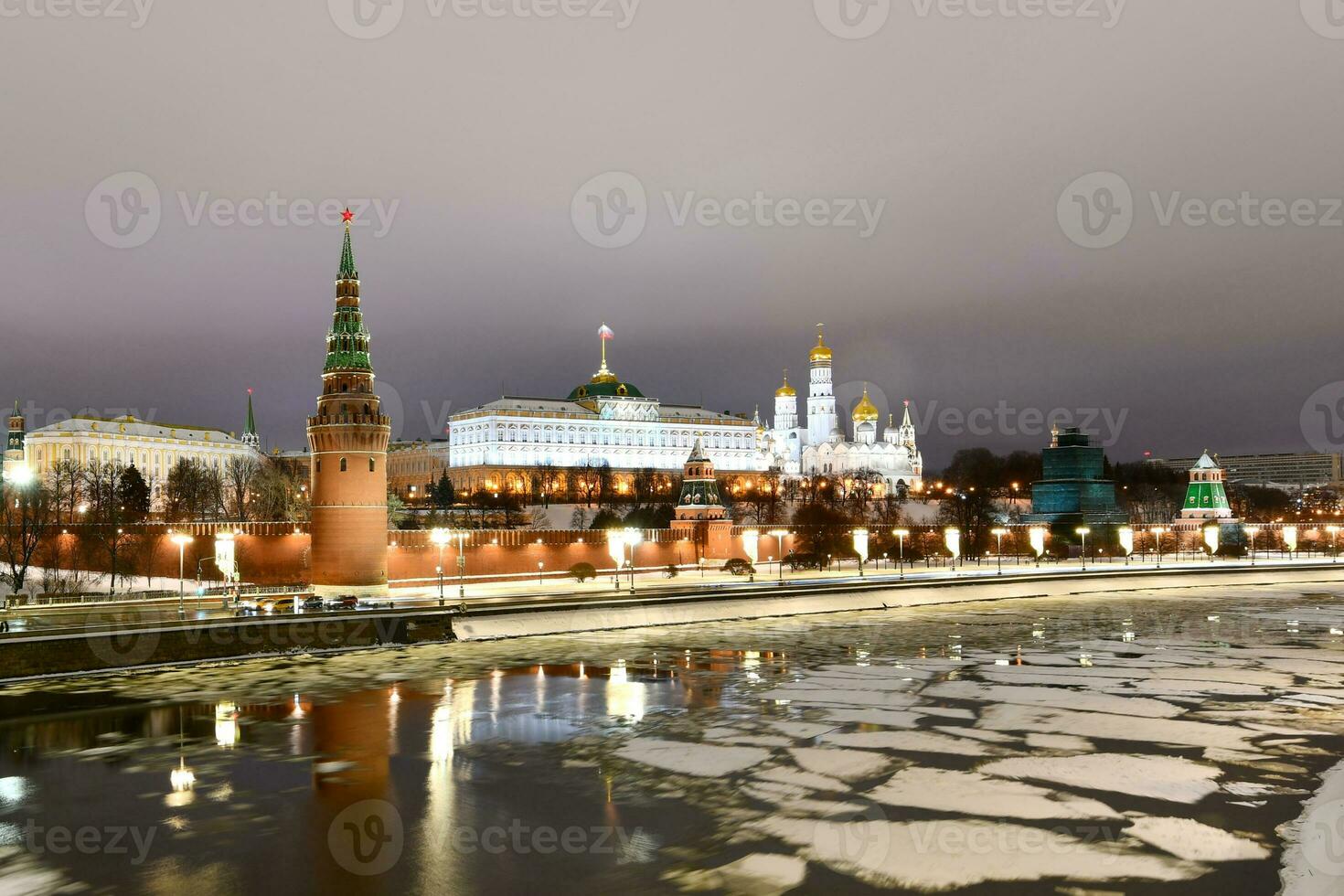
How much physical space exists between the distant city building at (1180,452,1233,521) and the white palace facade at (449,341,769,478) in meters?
67.2

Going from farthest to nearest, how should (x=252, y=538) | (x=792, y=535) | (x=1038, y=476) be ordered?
(x=1038, y=476), (x=792, y=535), (x=252, y=538)

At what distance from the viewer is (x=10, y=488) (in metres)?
63.8

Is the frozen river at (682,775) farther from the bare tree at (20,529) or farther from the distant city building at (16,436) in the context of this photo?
the distant city building at (16,436)

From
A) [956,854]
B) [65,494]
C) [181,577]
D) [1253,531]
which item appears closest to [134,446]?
[65,494]

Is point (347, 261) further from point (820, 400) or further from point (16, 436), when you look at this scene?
point (820, 400)

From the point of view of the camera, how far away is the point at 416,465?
158 meters

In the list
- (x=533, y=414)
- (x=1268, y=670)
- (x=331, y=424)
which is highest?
(x=533, y=414)

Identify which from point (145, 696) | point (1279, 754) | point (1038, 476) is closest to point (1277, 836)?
point (1279, 754)

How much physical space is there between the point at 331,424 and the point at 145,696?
91.8 ft

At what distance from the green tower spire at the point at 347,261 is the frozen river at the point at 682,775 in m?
26.8

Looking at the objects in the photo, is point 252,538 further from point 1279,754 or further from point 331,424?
point 1279,754

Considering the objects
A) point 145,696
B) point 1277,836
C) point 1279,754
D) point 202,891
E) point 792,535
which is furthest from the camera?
point 792,535

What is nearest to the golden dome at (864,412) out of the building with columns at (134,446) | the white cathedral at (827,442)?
the white cathedral at (827,442)

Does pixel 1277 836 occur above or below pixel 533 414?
below
